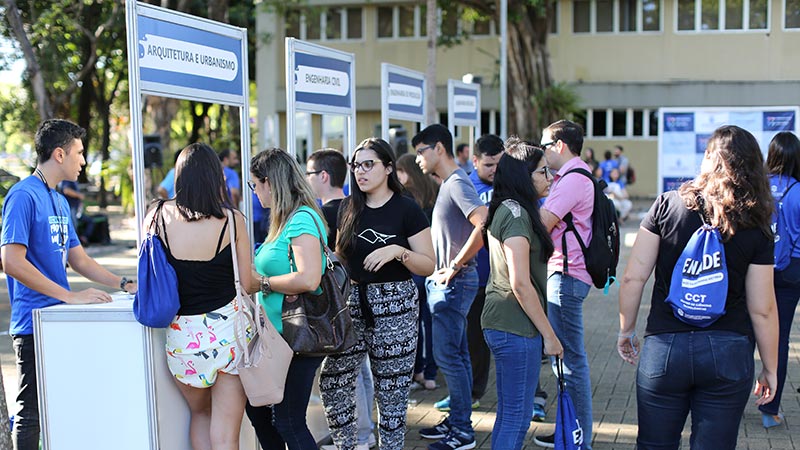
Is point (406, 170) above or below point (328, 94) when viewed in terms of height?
below

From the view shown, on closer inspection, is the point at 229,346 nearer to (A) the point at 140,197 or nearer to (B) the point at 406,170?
(A) the point at 140,197

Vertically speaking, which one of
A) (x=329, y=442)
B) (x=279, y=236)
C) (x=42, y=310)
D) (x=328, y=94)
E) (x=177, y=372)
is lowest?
(x=329, y=442)

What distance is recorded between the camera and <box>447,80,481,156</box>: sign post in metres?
10.8

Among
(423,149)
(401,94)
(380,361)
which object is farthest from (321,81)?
Answer: (380,361)

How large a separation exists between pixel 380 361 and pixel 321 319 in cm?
68

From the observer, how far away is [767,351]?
3691 millimetres

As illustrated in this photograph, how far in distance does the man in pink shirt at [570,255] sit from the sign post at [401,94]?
2470mm

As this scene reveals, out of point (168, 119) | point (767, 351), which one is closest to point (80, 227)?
point (168, 119)

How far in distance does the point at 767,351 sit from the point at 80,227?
17822mm

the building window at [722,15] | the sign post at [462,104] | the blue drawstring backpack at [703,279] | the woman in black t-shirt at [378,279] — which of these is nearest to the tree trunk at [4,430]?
the woman in black t-shirt at [378,279]

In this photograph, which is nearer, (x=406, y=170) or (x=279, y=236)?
(x=279, y=236)

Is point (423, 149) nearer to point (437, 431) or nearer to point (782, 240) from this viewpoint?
point (437, 431)

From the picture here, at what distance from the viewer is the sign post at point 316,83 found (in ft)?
19.6

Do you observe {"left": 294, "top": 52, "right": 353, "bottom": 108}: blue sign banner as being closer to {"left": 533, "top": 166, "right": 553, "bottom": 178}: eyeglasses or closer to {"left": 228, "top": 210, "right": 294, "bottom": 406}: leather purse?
{"left": 533, "top": 166, "right": 553, "bottom": 178}: eyeglasses
